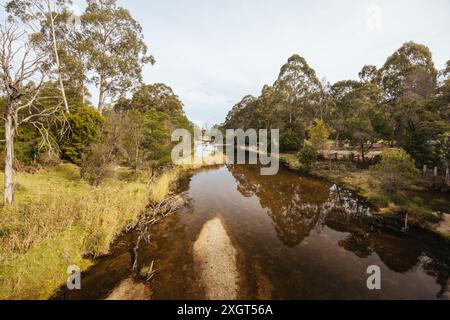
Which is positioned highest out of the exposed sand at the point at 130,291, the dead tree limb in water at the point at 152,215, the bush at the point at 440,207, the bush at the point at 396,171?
the bush at the point at 396,171

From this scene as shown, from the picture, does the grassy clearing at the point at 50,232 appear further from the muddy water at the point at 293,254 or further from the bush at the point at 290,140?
the bush at the point at 290,140

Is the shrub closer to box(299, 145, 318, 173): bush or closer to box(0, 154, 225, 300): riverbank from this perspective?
box(299, 145, 318, 173): bush

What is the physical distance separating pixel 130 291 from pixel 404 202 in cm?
1588

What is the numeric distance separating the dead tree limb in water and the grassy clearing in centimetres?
50

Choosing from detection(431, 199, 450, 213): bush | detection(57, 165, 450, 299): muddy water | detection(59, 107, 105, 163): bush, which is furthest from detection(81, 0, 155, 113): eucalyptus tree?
detection(431, 199, 450, 213): bush

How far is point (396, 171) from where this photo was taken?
13.7m

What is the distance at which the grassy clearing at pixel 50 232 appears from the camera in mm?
6176

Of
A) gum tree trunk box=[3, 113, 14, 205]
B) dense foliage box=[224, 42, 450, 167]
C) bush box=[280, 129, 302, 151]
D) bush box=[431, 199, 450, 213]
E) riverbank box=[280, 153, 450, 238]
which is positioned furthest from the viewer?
bush box=[280, 129, 302, 151]

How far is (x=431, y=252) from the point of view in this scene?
962 cm

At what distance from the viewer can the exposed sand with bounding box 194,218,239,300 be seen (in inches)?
275

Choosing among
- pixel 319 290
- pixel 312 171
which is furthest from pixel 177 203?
pixel 312 171

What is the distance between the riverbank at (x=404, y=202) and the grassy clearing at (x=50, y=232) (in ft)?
49.6

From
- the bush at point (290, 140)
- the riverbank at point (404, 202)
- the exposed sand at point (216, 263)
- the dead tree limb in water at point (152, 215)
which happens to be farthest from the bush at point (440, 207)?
the bush at point (290, 140)
